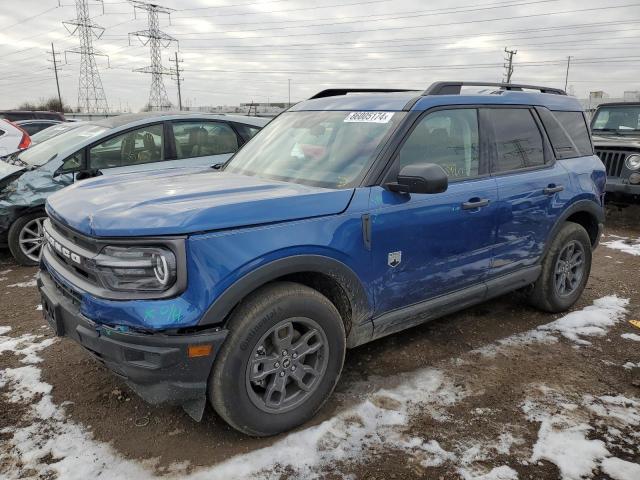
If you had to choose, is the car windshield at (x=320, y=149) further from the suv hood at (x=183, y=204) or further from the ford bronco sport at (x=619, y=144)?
the ford bronco sport at (x=619, y=144)

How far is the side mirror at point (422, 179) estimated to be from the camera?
2852 mm

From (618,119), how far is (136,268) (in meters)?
10.1

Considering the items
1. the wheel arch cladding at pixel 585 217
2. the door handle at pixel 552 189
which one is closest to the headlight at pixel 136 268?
the door handle at pixel 552 189

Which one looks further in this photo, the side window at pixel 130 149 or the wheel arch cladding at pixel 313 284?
the side window at pixel 130 149

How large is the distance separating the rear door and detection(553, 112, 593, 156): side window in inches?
17.1

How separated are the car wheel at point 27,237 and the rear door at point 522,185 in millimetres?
5067

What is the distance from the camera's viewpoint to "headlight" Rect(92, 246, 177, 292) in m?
2.32

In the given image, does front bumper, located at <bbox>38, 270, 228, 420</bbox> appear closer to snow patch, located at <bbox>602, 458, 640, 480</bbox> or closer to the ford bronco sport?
snow patch, located at <bbox>602, 458, 640, 480</bbox>

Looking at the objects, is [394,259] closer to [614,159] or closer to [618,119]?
[614,159]

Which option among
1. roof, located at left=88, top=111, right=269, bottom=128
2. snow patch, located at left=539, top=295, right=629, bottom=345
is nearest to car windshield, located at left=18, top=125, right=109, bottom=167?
roof, located at left=88, top=111, right=269, bottom=128

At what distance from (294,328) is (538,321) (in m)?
2.77

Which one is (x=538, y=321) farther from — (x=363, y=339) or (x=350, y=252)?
(x=350, y=252)

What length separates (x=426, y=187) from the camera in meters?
2.86

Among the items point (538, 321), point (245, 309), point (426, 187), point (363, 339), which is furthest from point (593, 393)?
point (245, 309)
